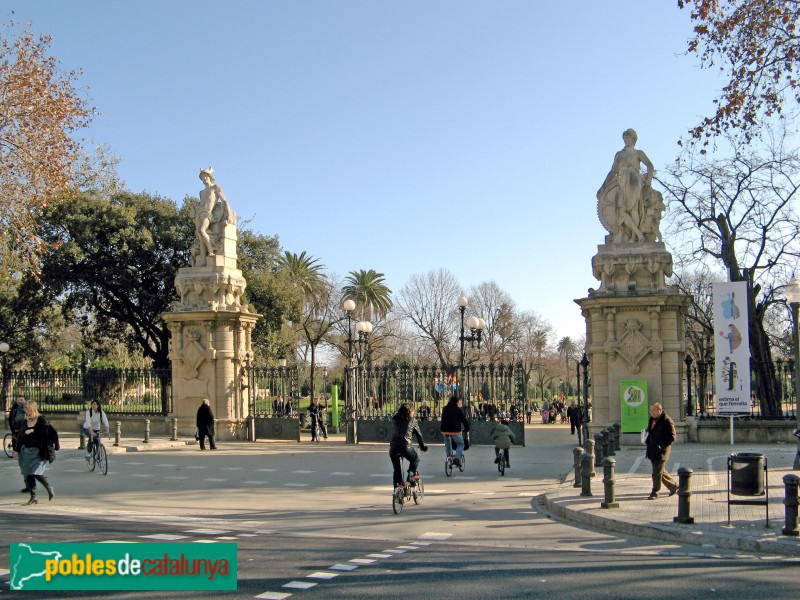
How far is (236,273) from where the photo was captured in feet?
97.3

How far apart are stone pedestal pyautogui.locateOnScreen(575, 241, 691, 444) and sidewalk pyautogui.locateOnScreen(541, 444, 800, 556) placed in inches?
209

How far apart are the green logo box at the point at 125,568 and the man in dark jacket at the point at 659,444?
757 cm

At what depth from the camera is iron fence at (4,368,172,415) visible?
102 feet

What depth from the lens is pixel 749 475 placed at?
37.8 ft

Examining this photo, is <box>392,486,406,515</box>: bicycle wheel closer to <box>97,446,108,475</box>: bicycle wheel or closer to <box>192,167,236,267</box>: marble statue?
<box>97,446,108,475</box>: bicycle wheel

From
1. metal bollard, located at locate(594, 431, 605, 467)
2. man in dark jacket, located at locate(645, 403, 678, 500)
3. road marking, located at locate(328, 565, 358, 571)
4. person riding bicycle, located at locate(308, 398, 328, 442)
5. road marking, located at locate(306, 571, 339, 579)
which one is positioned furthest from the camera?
person riding bicycle, located at locate(308, 398, 328, 442)

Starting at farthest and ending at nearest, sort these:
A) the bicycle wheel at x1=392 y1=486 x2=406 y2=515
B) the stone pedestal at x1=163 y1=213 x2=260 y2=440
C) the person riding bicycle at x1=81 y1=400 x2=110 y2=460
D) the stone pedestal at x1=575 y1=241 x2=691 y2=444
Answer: the stone pedestal at x1=163 y1=213 x2=260 y2=440 < the stone pedestal at x1=575 y1=241 x2=691 y2=444 < the person riding bicycle at x1=81 y1=400 x2=110 y2=460 < the bicycle wheel at x1=392 y1=486 x2=406 y2=515

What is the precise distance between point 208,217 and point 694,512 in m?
21.1

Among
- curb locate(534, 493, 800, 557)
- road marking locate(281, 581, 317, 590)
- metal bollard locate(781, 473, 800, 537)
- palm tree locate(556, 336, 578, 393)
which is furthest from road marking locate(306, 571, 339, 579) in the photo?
palm tree locate(556, 336, 578, 393)

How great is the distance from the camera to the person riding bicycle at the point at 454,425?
18.1 metres

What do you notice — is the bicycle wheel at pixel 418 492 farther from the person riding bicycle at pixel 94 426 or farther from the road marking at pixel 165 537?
the person riding bicycle at pixel 94 426

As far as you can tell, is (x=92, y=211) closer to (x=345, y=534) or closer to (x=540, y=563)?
(x=345, y=534)

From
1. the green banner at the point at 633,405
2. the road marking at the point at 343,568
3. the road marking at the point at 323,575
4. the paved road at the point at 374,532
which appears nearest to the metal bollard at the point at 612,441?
the paved road at the point at 374,532

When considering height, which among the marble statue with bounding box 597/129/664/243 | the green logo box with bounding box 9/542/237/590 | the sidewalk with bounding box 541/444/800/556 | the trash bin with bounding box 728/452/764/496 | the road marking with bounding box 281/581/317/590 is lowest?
the sidewalk with bounding box 541/444/800/556
